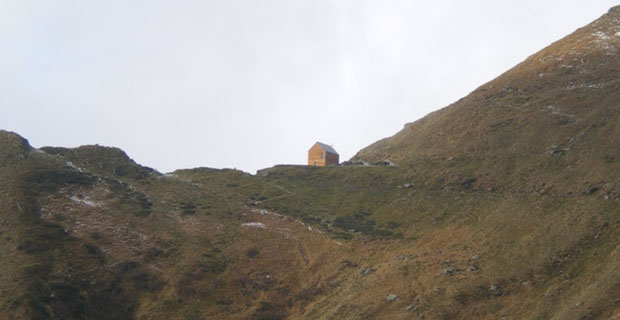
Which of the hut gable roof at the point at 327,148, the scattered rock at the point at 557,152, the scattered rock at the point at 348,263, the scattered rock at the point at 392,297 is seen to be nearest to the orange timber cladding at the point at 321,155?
the hut gable roof at the point at 327,148

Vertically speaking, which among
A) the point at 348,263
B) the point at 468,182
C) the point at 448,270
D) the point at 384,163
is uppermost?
the point at 384,163

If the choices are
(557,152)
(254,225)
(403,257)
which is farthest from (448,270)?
(557,152)

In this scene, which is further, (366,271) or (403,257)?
(403,257)

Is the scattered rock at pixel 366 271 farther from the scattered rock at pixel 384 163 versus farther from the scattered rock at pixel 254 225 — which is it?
the scattered rock at pixel 384 163

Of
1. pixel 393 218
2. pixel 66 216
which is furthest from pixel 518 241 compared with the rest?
pixel 66 216

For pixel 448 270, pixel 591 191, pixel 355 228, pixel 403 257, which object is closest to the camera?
pixel 448 270

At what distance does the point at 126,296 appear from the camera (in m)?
44.8

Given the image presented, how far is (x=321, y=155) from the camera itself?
94.8 meters

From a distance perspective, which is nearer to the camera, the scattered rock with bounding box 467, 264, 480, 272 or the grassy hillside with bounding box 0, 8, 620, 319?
the grassy hillside with bounding box 0, 8, 620, 319

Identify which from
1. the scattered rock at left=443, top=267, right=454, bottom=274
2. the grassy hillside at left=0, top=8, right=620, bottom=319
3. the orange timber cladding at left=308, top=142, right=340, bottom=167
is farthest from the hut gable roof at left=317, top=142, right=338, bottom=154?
the scattered rock at left=443, top=267, right=454, bottom=274

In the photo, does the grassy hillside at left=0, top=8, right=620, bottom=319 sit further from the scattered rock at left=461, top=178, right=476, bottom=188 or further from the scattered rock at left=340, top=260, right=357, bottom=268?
the scattered rock at left=461, top=178, right=476, bottom=188

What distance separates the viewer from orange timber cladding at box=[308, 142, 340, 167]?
94.2 meters

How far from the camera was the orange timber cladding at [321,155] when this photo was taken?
94.2 metres

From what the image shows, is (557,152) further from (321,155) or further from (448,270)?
(321,155)
